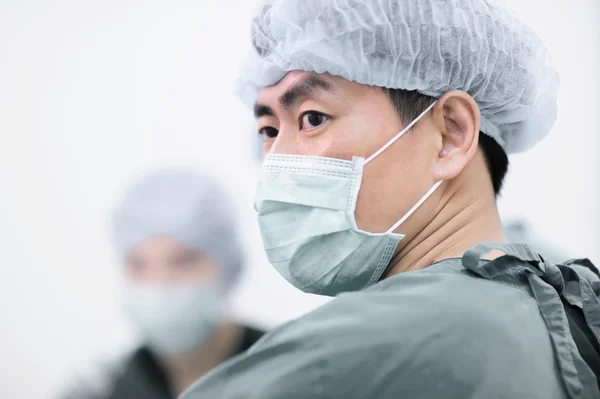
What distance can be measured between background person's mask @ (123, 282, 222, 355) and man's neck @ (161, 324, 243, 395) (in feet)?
0.16

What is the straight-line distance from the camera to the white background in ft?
7.48

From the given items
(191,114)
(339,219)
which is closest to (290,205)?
(339,219)

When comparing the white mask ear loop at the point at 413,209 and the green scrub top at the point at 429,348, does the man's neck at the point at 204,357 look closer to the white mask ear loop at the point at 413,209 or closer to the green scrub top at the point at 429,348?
the white mask ear loop at the point at 413,209

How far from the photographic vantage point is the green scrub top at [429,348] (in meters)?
0.70

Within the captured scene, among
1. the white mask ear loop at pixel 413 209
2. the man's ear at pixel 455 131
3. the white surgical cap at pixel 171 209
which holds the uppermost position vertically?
the man's ear at pixel 455 131

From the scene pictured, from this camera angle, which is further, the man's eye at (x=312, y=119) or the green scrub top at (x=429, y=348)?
the man's eye at (x=312, y=119)

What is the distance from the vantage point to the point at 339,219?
42.4 inches

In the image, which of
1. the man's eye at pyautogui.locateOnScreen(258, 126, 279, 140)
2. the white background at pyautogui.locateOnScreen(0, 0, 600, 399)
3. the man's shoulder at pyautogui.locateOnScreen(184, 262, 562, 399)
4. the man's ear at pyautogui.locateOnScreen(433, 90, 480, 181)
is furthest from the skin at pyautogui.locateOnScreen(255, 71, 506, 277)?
the white background at pyautogui.locateOnScreen(0, 0, 600, 399)

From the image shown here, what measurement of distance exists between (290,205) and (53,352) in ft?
5.12

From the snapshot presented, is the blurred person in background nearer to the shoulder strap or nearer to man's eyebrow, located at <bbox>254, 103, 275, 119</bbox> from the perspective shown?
man's eyebrow, located at <bbox>254, 103, 275, 119</bbox>

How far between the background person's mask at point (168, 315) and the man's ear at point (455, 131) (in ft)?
5.11

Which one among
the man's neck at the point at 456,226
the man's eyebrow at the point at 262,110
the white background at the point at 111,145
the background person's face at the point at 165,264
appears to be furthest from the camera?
the background person's face at the point at 165,264

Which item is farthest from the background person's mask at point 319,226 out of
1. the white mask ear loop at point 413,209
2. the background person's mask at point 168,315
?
the background person's mask at point 168,315

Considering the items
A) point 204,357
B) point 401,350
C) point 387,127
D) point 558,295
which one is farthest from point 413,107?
point 204,357
